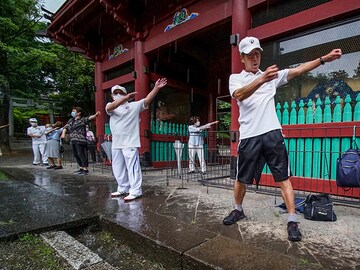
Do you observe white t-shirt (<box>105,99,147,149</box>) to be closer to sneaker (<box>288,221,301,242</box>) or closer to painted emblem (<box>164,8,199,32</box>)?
sneaker (<box>288,221,301,242</box>)

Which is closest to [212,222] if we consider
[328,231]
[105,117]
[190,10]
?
[328,231]

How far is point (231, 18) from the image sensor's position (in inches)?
194

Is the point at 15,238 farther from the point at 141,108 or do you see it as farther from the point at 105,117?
the point at 105,117

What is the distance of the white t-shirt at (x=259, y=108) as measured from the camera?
2344mm

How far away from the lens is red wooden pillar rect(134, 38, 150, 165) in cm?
691

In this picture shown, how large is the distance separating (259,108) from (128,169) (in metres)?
2.23

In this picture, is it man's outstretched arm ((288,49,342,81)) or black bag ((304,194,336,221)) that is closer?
man's outstretched arm ((288,49,342,81))

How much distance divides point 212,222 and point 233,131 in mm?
2322

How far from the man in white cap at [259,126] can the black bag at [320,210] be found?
1.76 ft

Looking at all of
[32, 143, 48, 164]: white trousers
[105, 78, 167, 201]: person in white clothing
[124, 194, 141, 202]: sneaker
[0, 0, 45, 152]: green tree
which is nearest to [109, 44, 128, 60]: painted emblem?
[32, 143, 48, 164]: white trousers

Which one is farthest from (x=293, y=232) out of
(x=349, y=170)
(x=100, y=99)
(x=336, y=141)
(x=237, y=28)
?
(x=100, y=99)

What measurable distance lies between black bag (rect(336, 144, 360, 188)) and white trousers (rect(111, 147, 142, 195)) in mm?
2673

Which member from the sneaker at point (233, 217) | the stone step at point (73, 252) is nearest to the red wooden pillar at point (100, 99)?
the stone step at point (73, 252)

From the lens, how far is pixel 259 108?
7.70 feet
